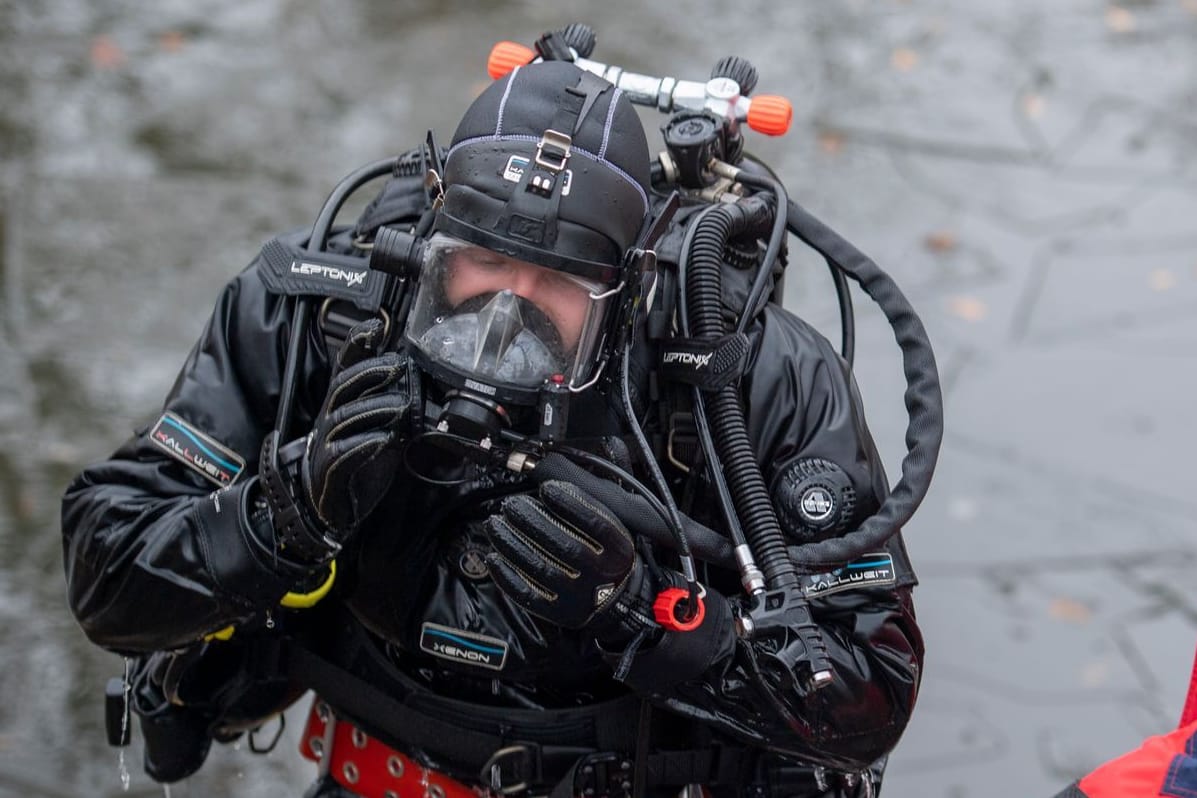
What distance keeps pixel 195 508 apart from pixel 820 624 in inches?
39.5

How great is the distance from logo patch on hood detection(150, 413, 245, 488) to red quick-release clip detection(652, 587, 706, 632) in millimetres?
761

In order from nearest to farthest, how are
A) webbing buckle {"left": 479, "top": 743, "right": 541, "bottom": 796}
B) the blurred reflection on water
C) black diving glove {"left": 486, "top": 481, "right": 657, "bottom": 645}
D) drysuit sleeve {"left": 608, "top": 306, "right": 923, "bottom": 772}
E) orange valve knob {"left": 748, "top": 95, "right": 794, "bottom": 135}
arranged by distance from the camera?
black diving glove {"left": 486, "top": 481, "right": 657, "bottom": 645} → drysuit sleeve {"left": 608, "top": 306, "right": 923, "bottom": 772} → webbing buckle {"left": 479, "top": 743, "right": 541, "bottom": 796} → orange valve knob {"left": 748, "top": 95, "right": 794, "bottom": 135} → the blurred reflection on water

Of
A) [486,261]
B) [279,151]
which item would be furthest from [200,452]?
[279,151]

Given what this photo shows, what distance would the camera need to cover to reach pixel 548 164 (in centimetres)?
216

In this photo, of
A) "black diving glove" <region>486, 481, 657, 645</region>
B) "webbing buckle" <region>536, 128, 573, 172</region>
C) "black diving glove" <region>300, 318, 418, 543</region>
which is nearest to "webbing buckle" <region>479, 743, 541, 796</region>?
"black diving glove" <region>486, 481, 657, 645</region>

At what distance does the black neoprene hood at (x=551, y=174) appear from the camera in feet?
7.00

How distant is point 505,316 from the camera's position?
2.15 metres

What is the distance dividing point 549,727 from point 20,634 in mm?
2422

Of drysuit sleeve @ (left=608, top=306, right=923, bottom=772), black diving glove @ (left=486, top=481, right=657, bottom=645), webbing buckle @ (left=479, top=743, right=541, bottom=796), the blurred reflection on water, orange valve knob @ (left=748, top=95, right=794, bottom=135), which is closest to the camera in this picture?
black diving glove @ (left=486, top=481, right=657, bottom=645)

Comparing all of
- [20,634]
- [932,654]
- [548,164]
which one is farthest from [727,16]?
[548,164]

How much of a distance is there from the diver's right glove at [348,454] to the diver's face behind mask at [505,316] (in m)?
0.08

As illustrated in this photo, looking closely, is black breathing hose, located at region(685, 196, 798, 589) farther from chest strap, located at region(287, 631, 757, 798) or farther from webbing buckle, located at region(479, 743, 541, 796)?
webbing buckle, located at region(479, 743, 541, 796)

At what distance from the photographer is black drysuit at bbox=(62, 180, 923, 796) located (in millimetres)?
2307

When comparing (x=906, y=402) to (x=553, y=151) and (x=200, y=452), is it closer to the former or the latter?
(x=553, y=151)
